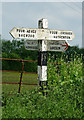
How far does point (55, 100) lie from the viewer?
20.8 ft

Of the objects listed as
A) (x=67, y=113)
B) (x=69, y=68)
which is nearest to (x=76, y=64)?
(x=69, y=68)

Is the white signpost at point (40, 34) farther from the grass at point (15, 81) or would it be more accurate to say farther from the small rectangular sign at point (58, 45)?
the grass at point (15, 81)

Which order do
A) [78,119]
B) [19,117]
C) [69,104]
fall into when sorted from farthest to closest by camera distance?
[69,104] → [78,119] → [19,117]

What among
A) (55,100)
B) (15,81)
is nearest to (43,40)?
(55,100)

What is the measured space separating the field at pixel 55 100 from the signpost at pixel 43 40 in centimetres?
48

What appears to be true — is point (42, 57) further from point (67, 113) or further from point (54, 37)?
point (67, 113)

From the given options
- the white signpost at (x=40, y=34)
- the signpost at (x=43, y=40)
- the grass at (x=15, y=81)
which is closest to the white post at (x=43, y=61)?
the signpost at (x=43, y=40)

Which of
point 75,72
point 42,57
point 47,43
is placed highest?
point 47,43

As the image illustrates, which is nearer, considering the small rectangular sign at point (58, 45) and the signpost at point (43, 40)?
the signpost at point (43, 40)

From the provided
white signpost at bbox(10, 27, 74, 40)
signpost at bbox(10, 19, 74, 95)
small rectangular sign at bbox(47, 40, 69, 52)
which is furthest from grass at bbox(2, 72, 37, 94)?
white signpost at bbox(10, 27, 74, 40)

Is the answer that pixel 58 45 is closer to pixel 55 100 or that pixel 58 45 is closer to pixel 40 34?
pixel 40 34

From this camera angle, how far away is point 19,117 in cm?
527

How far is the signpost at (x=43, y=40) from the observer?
6742mm

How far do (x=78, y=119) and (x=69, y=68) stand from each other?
9.05 ft
